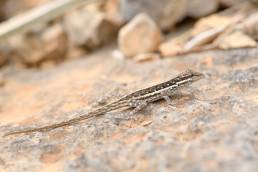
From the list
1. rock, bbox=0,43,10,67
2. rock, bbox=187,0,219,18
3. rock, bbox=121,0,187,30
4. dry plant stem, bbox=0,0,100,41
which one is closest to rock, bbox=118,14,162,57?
rock, bbox=121,0,187,30

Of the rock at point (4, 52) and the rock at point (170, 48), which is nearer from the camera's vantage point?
the rock at point (170, 48)

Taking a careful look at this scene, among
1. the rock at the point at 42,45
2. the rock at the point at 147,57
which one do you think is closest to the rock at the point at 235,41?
the rock at the point at 147,57

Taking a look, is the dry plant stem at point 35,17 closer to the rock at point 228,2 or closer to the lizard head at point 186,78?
the rock at point 228,2

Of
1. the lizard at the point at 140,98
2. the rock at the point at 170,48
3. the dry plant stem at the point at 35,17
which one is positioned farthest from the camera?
the dry plant stem at the point at 35,17

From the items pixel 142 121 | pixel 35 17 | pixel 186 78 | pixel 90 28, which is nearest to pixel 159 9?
pixel 90 28

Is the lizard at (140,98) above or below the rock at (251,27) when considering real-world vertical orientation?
below

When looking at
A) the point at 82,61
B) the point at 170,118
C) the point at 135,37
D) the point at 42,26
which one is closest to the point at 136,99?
the point at 170,118

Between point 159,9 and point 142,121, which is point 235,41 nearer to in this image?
point 159,9

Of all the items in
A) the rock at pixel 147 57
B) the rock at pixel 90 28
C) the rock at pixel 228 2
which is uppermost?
the rock at pixel 90 28

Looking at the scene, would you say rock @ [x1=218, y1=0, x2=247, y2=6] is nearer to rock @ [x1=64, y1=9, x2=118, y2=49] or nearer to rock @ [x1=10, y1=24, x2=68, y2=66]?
rock @ [x1=64, y1=9, x2=118, y2=49]
